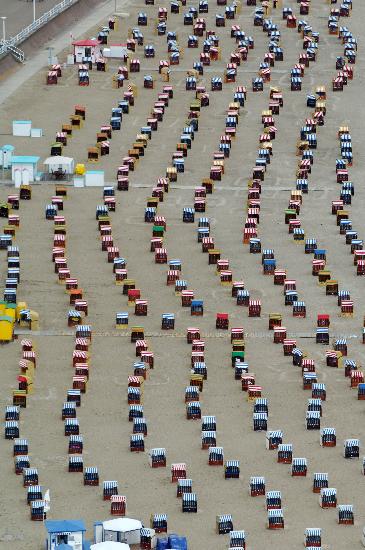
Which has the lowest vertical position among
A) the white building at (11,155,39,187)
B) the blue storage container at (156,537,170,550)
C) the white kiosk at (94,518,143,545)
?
the blue storage container at (156,537,170,550)

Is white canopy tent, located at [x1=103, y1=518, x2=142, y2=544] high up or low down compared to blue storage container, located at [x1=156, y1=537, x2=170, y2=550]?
up

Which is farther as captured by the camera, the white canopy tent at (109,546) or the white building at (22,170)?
Answer: the white building at (22,170)

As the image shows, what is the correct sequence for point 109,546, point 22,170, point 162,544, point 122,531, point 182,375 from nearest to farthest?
point 109,546, point 122,531, point 162,544, point 182,375, point 22,170

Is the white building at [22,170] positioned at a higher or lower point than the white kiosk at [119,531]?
higher

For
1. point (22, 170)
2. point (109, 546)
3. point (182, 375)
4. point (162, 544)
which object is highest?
point (22, 170)

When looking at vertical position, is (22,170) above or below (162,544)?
above

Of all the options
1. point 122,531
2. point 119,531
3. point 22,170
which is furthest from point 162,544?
point 22,170

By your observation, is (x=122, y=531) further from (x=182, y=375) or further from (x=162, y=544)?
(x=182, y=375)

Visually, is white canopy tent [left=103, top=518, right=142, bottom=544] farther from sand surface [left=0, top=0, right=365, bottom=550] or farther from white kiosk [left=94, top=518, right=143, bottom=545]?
sand surface [left=0, top=0, right=365, bottom=550]

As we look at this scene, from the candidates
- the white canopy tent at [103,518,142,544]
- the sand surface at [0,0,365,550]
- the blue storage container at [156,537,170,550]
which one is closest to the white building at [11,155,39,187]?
the sand surface at [0,0,365,550]

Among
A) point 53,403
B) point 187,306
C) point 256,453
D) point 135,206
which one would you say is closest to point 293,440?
point 256,453

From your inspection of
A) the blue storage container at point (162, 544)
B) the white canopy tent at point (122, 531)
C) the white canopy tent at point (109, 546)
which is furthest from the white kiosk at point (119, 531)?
the white canopy tent at point (109, 546)

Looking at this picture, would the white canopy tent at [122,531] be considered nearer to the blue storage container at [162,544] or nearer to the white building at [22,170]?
the blue storage container at [162,544]
